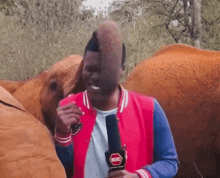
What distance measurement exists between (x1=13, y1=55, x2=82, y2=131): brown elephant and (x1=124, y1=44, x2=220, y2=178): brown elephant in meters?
0.73

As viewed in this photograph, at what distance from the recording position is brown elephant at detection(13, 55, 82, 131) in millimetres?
1664

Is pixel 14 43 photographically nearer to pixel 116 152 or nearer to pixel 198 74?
pixel 198 74

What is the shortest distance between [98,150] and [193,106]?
5.20 feet

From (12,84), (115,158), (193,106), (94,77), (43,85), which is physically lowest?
(193,106)

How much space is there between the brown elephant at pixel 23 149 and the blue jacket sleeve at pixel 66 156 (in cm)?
2

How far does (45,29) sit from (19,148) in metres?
0.72

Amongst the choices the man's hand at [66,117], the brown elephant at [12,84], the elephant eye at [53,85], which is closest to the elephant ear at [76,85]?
the elephant eye at [53,85]

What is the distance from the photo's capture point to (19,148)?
1016 millimetres

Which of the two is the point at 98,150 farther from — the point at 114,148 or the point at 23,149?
the point at 23,149

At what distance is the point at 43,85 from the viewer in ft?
6.12

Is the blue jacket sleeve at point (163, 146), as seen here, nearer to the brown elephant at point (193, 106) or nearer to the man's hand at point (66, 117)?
the man's hand at point (66, 117)

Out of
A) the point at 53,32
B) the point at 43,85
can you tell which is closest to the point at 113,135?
the point at 53,32

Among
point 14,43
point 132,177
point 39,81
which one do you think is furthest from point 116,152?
point 14,43

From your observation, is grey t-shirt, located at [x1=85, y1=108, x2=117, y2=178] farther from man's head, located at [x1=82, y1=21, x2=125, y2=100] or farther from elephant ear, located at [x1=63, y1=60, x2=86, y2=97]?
elephant ear, located at [x1=63, y1=60, x2=86, y2=97]
